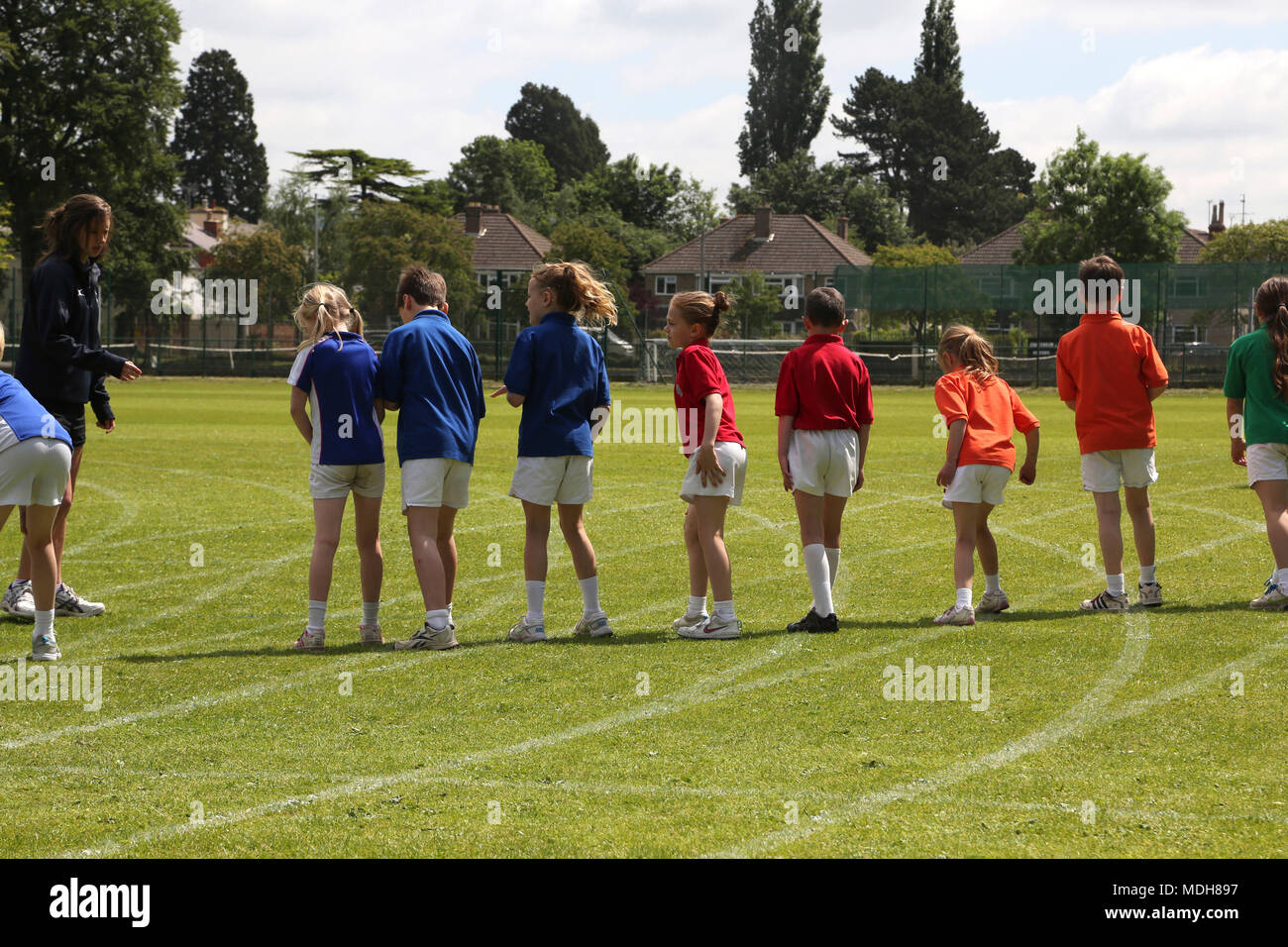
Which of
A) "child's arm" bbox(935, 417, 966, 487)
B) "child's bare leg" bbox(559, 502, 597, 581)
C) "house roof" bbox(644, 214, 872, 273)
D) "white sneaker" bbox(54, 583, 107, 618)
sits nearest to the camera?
"child's bare leg" bbox(559, 502, 597, 581)

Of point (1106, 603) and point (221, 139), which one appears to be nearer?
point (1106, 603)

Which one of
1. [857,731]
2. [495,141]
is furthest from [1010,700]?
[495,141]

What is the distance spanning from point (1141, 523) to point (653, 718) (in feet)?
13.3

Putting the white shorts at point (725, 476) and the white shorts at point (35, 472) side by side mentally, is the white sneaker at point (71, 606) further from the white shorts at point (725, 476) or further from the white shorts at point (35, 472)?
the white shorts at point (725, 476)

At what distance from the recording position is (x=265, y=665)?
6863 millimetres

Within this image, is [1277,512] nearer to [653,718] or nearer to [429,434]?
[653,718]

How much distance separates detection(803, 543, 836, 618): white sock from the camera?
299 inches

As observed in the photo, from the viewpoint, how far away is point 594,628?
7.55 m

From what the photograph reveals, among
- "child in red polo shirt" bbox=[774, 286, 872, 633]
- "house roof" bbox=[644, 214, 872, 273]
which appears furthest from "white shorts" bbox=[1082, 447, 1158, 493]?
"house roof" bbox=[644, 214, 872, 273]

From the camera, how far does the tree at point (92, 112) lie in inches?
2454

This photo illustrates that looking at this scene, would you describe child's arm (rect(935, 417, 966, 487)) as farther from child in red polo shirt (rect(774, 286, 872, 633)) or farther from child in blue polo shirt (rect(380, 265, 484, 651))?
child in blue polo shirt (rect(380, 265, 484, 651))

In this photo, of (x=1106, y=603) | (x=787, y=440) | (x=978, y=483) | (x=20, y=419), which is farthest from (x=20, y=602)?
(x=1106, y=603)

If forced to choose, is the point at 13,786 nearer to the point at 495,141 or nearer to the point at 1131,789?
the point at 1131,789

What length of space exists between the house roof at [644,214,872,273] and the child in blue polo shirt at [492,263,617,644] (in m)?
83.8
